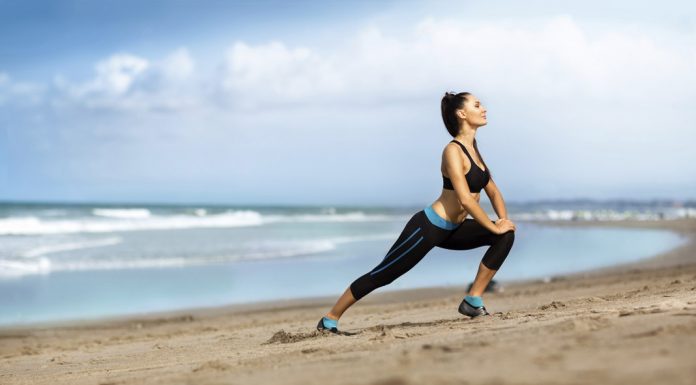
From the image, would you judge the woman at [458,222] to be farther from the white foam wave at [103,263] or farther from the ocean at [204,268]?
the white foam wave at [103,263]

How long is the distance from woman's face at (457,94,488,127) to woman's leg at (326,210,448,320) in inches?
30.8

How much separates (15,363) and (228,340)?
79.5 inches

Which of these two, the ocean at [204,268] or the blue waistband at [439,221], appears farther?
the ocean at [204,268]

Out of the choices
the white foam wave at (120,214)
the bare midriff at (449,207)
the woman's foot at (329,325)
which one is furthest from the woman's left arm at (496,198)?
the white foam wave at (120,214)

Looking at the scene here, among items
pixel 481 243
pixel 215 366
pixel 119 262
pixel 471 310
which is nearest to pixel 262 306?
pixel 471 310

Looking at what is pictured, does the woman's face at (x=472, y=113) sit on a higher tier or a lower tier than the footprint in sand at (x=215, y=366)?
higher

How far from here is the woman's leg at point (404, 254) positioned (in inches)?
221

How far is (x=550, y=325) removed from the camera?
4.53 m

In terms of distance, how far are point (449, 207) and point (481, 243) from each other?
422 millimetres

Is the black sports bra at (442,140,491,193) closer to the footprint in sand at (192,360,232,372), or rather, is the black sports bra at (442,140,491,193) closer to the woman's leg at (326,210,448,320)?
the woman's leg at (326,210,448,320)

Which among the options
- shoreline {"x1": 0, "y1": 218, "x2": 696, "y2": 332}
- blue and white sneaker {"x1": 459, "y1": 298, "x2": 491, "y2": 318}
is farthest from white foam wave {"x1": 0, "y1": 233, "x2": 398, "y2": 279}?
blue and white sneaker {"x1": 459, "y1": 298, "x2": 491, "y2": 318}

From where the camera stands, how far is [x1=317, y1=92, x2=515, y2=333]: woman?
5.54 m

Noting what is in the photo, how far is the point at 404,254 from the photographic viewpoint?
224 inches

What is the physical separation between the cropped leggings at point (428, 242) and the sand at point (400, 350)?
1.38ft
